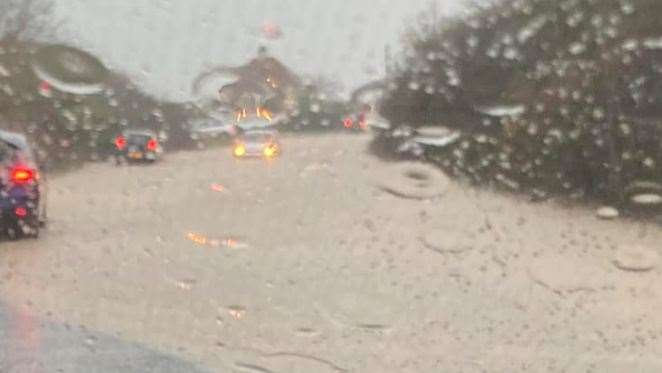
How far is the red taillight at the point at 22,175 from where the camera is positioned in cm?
1107

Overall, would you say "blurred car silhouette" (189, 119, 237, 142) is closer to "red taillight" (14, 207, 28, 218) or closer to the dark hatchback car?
the dark hatchback car

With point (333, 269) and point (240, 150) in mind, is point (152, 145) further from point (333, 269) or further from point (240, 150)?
point (333, 269)

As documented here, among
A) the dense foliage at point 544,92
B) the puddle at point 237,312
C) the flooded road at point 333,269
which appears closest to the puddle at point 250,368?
the flooded road at point 333,269

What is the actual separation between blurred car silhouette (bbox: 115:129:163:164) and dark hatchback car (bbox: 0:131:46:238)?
718 mm

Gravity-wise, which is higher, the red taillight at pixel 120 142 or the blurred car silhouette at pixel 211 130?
the blurred car silhouette at pixel 211 130

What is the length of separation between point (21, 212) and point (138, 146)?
1.15 meters

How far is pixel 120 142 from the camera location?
11602 mm

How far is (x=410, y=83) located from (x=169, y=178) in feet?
7.51

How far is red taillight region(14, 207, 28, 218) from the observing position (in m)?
11.2

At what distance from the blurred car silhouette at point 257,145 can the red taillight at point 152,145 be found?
0.67 m

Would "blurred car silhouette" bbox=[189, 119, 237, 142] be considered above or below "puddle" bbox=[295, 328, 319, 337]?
above

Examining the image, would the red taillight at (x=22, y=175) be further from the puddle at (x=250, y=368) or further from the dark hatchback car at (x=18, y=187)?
the puddle at (x=250, y=368)

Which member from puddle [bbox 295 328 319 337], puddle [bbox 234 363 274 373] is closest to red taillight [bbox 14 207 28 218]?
puddle [bbox 295 328 319 337]

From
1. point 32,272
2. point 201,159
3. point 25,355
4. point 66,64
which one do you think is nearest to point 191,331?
point 25,355
